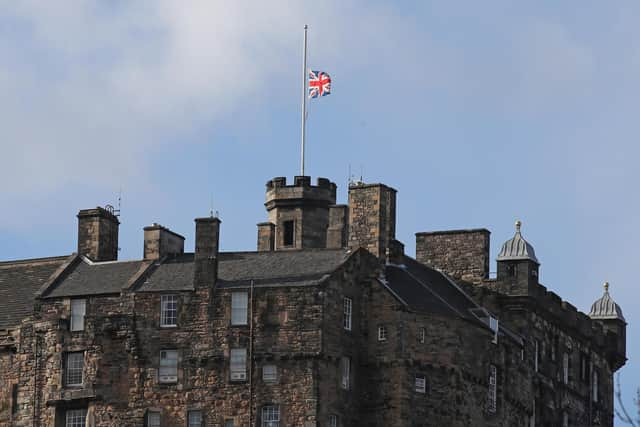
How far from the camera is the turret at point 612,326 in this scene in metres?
106

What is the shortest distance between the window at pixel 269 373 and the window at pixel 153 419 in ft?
18.2

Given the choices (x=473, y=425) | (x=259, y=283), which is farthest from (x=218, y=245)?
(x=473, y=425)

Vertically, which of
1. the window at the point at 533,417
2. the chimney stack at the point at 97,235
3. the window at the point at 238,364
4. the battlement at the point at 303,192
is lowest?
the window at the point at 533,417

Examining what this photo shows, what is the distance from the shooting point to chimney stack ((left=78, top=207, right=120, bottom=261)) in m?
90.9

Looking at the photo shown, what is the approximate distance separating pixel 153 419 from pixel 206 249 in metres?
8.30

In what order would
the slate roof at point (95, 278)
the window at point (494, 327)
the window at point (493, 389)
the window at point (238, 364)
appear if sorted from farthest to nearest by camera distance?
the window at point (494, 327) < the window at point (493, 389) < the slate roof at point (95, 278) < the window at point (238, 364)

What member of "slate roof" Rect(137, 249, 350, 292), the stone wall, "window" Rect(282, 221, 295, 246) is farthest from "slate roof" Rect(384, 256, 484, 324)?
"window" Rect(282, 221, 295, 246)

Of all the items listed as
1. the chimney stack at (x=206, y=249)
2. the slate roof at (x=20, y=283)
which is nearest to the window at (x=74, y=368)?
the slate roof at (x=20, y=283)

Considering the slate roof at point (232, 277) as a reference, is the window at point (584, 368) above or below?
below

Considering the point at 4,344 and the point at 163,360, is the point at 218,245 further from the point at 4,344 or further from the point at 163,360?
the point at 4,344

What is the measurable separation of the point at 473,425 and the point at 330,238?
11.7 m

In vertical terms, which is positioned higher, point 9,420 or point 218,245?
point 218,245

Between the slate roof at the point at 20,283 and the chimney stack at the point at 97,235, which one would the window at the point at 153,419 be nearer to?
the slate roof at the point at 20,283

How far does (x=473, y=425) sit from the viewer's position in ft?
277
